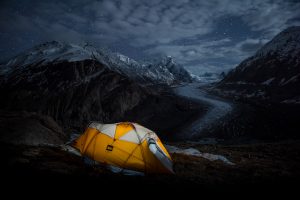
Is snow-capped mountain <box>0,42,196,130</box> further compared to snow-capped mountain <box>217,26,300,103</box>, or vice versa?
snow-capped mountain <box>217,26,300,103</box>

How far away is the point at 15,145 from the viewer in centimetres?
1634

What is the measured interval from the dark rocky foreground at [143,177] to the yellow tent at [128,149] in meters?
0.72

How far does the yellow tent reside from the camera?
14.2m

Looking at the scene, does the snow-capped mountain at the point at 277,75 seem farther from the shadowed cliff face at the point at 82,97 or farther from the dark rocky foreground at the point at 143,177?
the dark rocky foreground at the point at 143,177

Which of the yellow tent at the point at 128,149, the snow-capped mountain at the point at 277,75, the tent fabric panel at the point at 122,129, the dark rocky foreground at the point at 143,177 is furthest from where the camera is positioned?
the snow-capped mountain at the point at 277,75

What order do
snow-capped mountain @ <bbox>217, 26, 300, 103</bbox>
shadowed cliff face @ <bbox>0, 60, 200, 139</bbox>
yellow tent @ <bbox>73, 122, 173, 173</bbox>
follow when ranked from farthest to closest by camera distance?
snow-capped mountain @ <bbox>217, 26, 300, 103</bbox>, shadowed cliff face @ <bbox>0, 60, 200, 139</bbox>, yellow tent @ <bbox>73, 122, 173, 173</bbox>

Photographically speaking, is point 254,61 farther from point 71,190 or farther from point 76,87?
point 71,190

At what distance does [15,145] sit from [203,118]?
48.2m

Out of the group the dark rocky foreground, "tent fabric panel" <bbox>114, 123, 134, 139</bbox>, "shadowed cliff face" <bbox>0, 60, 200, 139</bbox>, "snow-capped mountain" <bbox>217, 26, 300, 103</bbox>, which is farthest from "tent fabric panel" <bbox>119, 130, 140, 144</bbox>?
"snow-capped mountain" <bbox>217, 26, 300, 103</bbox>

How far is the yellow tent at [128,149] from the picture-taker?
14.2 meters

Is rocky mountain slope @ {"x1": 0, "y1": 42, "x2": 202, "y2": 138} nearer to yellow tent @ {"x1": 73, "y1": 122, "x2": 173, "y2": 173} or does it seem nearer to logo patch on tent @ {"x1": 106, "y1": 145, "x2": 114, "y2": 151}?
yellow tent @ {"x1": 73, "y1": 122, "x2": 173, "y2": 173}

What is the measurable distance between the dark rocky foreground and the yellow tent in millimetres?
716

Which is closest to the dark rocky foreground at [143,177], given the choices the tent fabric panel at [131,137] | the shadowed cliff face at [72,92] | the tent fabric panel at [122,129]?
the tent fabric panel at [131,137]

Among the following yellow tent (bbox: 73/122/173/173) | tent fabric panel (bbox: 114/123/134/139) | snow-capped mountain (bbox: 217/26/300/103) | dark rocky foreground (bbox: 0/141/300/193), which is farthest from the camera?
snow-capped mountain (bbox: 217/26/300/103)
